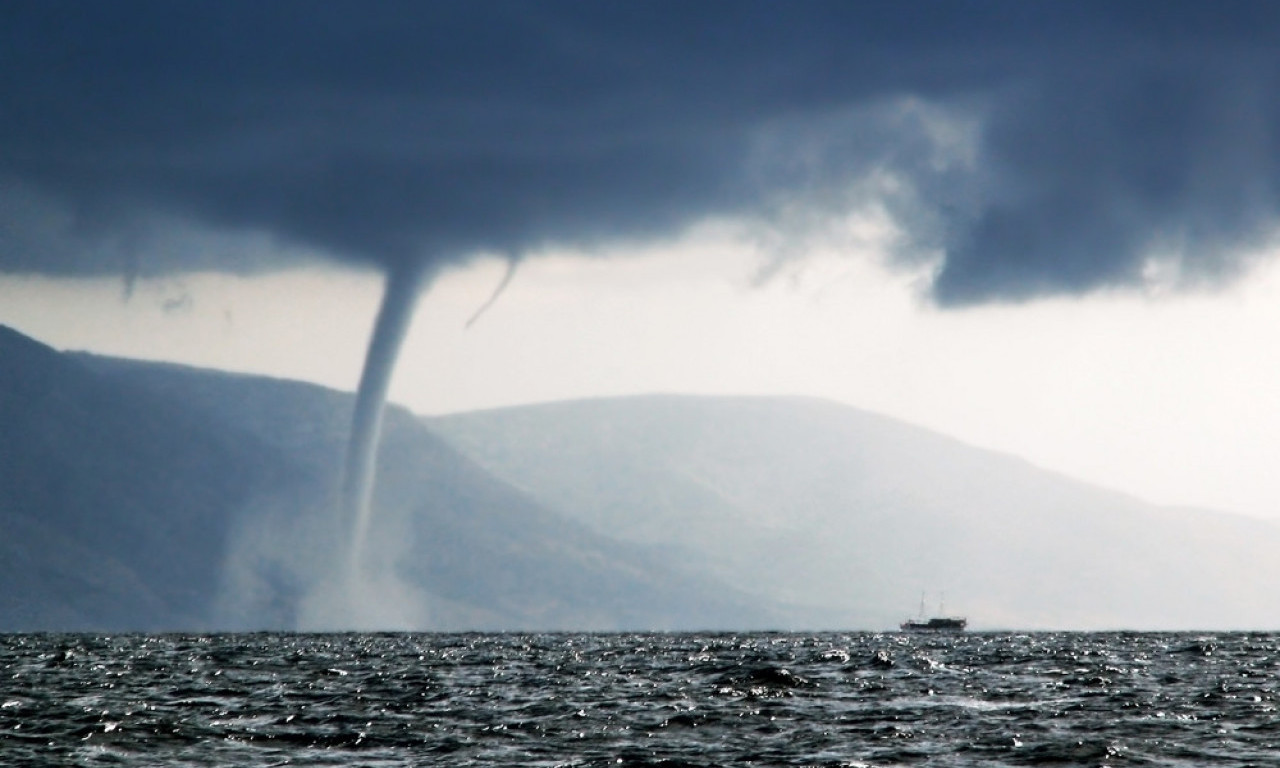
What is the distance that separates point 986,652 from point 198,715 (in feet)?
317

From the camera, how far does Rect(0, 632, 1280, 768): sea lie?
55938 millimetres

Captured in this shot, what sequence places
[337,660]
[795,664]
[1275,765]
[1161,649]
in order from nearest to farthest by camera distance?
[1275,765], [795,664], [337,660], [1161,649]

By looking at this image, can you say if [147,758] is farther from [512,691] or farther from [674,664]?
[674,664]

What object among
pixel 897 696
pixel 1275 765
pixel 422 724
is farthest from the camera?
pixel 897 696

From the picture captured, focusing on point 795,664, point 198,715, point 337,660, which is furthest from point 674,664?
point 198,715

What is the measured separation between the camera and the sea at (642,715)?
55.9 metres

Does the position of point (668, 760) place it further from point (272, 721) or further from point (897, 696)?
point (897, 696)

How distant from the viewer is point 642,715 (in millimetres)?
70750

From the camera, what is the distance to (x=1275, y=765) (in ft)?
172

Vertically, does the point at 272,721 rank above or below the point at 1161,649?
below

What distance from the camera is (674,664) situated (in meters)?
123

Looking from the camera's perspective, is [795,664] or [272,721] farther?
[795,664]

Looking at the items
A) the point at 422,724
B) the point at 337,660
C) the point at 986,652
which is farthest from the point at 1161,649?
the point at 422,724

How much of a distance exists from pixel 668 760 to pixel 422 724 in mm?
15854
